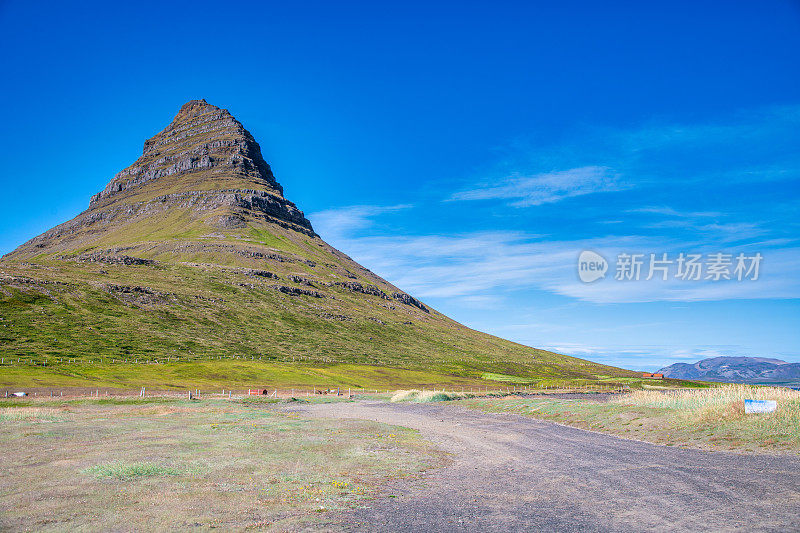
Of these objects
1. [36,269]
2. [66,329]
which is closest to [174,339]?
[66,329]

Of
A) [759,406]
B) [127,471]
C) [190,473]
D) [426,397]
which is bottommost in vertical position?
[426,397]

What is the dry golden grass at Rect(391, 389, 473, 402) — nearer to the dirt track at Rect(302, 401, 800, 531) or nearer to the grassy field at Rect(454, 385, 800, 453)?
the grassy field at Rect(454, 385, 800, 453)

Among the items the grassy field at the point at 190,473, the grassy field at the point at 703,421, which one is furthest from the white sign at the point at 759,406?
the grassy field at the point at 190,473

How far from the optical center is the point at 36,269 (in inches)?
6836

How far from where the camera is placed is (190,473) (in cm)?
1586

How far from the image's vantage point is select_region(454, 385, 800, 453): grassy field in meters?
22.2

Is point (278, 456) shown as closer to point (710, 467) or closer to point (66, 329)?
point (710, 467)

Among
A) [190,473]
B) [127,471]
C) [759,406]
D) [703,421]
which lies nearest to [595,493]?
[190,473]

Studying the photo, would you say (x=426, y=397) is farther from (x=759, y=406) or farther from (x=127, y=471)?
(x=127, y=471)

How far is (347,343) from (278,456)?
167m

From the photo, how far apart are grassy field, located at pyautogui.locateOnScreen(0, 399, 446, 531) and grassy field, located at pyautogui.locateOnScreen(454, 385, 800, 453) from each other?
44.2ft

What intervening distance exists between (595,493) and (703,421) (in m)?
16.9

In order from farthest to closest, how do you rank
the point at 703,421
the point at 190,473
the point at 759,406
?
the point at 703,421
the point at 759,406
the point at 190,473

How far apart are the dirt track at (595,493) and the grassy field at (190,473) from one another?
1559mm
